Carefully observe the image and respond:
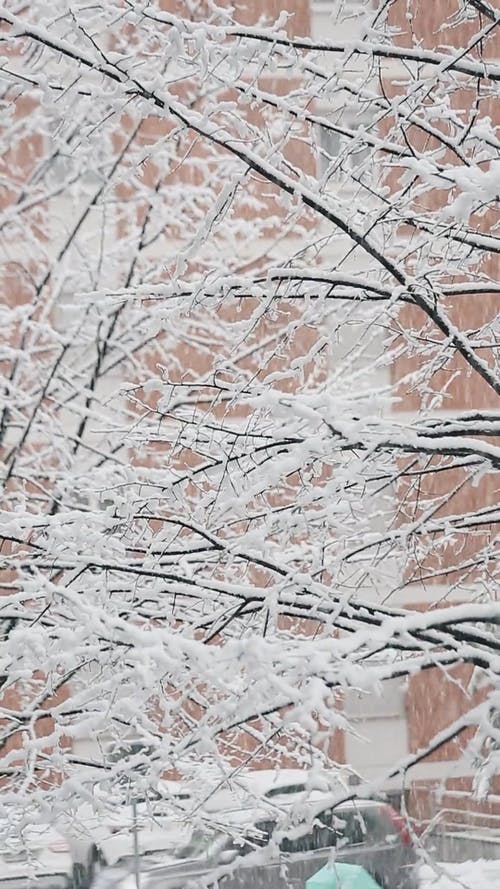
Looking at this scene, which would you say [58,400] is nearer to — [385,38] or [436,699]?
[385,38]

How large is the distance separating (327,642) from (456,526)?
1254mm

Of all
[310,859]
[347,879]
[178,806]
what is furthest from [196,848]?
[178,806]

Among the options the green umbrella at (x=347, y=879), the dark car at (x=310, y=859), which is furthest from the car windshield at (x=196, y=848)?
the green umbrella at (x=347, y=879)

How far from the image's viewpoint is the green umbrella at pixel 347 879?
8.22 metres

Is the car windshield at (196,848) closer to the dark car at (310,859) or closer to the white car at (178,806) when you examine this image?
the dark car at (310,859)

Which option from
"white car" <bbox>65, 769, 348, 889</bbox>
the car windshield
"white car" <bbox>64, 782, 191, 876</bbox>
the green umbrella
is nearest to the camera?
"white car" <bbox>65, 769, 348, 889</bbox>

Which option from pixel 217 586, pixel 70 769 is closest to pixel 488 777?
pixel 217 586

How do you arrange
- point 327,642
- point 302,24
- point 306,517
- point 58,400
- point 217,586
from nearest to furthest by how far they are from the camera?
point 327,642 < point 217,586 < point 306,517 < point 58,400 < point 302,24

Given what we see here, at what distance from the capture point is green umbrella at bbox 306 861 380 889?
324 inches

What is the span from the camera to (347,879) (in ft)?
29.9

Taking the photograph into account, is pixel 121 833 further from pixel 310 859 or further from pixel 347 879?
pixel 347 879

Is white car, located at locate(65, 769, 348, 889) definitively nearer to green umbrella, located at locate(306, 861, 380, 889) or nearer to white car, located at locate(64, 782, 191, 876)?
white car, located at locate(64, 782, 191, 876)

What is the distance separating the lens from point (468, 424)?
3.46 m

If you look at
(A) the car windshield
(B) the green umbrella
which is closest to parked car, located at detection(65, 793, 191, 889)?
(A) the car windshield
